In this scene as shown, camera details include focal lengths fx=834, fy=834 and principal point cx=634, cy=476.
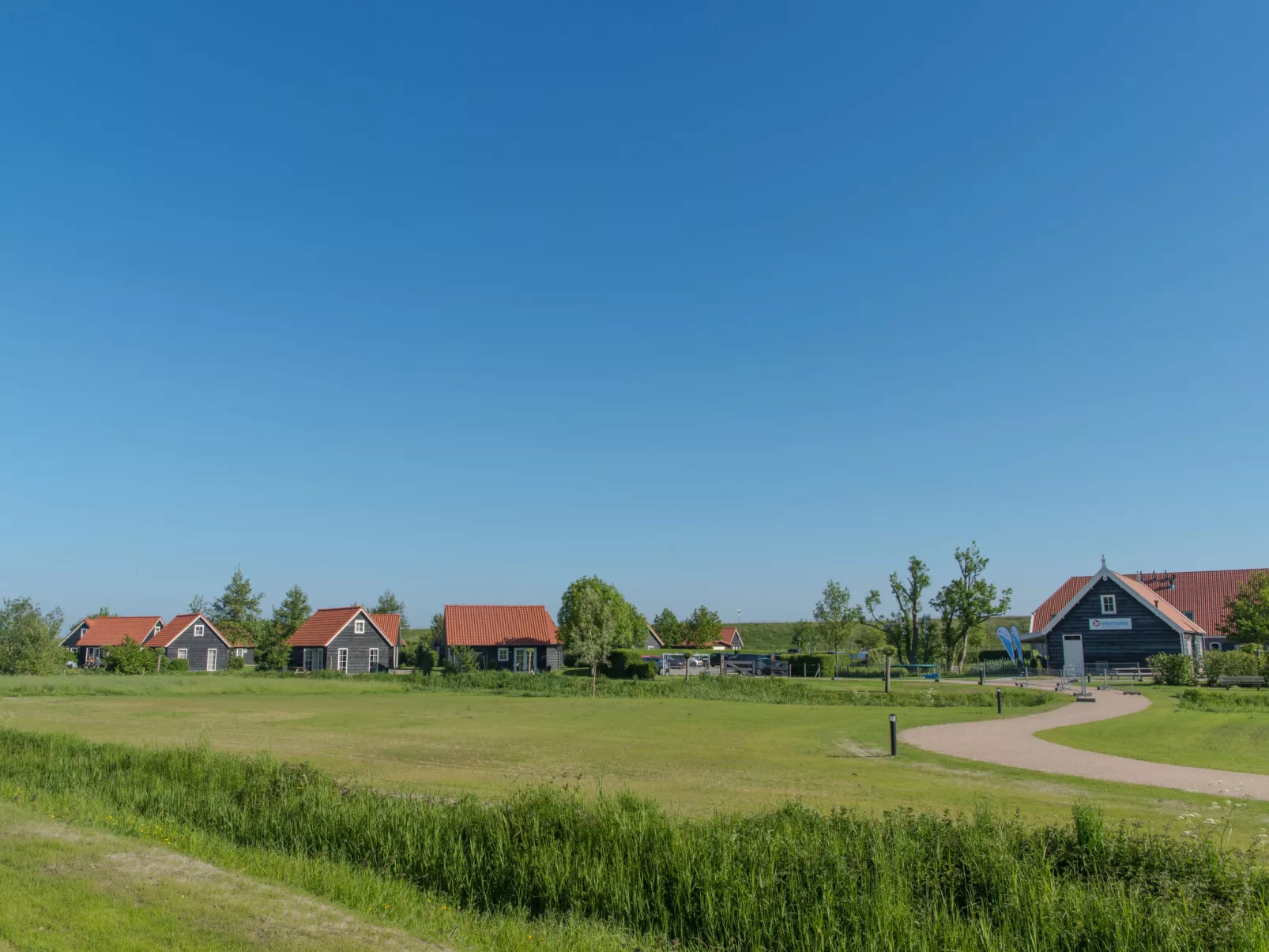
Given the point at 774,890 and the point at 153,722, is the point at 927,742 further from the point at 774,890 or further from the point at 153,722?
the point at 153,722

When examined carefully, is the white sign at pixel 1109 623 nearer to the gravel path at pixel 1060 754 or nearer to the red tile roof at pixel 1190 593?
the red tile roof at pixel 1190 593

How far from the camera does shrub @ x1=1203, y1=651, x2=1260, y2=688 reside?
4106 cm

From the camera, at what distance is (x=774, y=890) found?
9.08 m

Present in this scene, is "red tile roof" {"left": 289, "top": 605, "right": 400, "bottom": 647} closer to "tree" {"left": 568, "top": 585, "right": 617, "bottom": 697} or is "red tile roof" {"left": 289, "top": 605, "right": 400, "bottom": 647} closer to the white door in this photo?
"tree" {"left": 568, "top": 585, "right": 617, "bottom": 697}

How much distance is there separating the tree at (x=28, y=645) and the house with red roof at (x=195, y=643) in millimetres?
12987

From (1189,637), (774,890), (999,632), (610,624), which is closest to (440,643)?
(610,624)

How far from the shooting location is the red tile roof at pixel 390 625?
242 feet

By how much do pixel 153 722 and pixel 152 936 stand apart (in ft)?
78.3

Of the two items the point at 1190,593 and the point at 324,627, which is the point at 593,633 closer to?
the point at 324,627

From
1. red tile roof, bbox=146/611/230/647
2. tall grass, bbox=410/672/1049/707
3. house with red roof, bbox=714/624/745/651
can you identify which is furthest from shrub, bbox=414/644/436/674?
Answer: house with red roof, bbox=714/624/745/651

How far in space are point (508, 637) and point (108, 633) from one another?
41.2m

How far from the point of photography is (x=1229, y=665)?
41531 mm

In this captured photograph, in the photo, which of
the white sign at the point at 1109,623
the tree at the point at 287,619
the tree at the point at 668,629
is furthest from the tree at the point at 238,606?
the white sign at the point at 1109,623

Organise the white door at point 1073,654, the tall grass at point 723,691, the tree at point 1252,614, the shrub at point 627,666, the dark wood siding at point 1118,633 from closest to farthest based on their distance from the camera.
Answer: the tall grass at point 723,691 → the tree at point 1252,614 → the dark wood siding at point 1118,633 → the white door at point 1073,654 → the shrub at point 627,666
